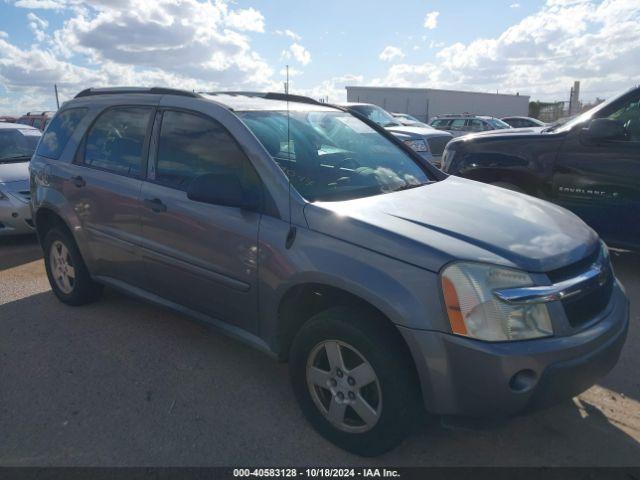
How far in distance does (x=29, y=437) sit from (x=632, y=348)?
388cm

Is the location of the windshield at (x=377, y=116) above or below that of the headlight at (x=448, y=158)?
above

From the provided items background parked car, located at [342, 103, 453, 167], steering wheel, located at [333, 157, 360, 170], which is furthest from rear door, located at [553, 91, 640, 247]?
background parked car, located at [342, 103, 453, 167]

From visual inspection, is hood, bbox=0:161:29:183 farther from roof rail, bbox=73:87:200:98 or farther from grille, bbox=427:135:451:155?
grille, bbox=427:135:451:155

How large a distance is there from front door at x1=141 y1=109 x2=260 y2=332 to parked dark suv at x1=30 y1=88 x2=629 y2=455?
12 mm

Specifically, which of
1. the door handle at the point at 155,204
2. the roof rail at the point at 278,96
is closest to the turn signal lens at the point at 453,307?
the door handle at the point at 155,204

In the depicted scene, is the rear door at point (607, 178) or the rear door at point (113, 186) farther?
the rear door at point (607, 178)

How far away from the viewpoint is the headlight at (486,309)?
220cm

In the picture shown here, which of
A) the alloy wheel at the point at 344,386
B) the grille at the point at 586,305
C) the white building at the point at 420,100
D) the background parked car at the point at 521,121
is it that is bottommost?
the alloy wheel at the point at 344,386

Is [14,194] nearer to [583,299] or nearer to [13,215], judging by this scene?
[13,215]

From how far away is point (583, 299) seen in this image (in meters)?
2.45

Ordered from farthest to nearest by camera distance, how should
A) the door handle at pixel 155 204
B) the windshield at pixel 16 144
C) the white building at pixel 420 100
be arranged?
the white building at pixel 420 100, the windshield at pixel 16 144, the door handle at pixel 155 204

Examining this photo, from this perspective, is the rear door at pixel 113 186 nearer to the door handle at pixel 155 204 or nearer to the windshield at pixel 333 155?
the door handle at pixel 155 204

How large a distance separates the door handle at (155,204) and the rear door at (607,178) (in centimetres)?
386

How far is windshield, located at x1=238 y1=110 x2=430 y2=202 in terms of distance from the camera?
117 inches
